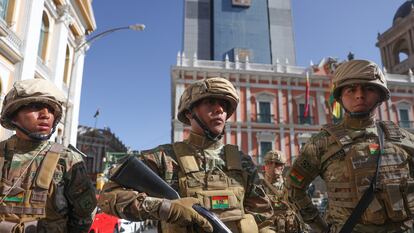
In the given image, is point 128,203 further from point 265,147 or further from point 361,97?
point 265,147

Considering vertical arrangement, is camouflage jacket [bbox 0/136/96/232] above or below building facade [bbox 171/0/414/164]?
below

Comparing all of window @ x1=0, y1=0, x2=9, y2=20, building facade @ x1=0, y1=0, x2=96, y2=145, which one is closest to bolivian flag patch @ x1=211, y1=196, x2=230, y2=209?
building facade @ x1=0, y1=0, x2=96, y2=145

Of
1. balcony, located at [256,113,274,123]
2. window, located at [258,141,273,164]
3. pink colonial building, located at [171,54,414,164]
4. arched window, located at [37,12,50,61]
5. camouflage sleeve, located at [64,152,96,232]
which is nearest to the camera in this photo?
camouflage sleeve, located at [64,152,96,232]

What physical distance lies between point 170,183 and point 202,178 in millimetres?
199

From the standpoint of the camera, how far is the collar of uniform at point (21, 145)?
2.15 meters

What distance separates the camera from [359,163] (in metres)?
2.09

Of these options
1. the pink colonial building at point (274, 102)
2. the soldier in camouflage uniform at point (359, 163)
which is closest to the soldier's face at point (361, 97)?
the soldier in camouflage uniform at point (359, 163)

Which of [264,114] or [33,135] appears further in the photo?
[264,114]

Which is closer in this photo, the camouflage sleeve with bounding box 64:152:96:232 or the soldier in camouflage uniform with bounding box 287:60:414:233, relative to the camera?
the soldier in camouflage uniform with bounding box 287:60:414:233

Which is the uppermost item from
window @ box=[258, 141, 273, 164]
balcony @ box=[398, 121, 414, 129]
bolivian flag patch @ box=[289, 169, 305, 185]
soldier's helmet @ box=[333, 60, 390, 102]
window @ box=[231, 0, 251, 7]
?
window @ box=[231, 0, 251, 7]

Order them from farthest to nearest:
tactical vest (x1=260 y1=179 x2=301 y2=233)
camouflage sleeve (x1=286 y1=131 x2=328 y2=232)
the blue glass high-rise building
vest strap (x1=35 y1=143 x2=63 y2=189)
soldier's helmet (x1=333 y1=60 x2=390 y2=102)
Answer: the blue glass high-rise building → tactical vest (x1=260 y1=179 x2=301 y2=233) → camouflage sleeve (x1=286 y1=131 x2=328 y2=232) → soldier's helmet (x1=333 y1=60 x2=390 y2=102) → vest strap (x1=35 y1=143 x2=63 y2=189)

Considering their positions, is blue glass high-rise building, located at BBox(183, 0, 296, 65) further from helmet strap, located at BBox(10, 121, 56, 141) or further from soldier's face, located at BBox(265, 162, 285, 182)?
helmet strap, located at BBox(10, 121, 56, 141)

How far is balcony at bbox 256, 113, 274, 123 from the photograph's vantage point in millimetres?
23281

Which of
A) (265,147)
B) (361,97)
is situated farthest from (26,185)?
(265,147)
